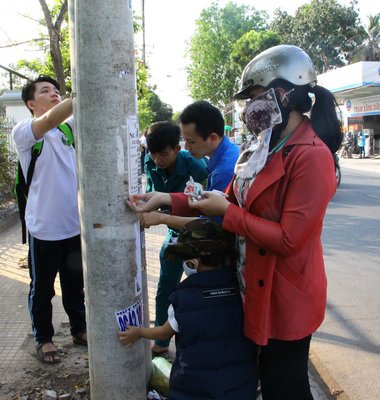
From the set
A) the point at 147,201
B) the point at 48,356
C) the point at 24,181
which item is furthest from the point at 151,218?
the point at 48,356

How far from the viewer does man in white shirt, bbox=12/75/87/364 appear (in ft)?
9.74

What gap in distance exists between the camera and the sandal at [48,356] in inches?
121

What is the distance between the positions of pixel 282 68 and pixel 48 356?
97.0 inches

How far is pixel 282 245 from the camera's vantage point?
5.42 feet

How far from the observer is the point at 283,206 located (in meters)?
1.70

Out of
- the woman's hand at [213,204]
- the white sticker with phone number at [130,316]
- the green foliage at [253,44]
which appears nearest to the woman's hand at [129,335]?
the white sticker with phone number at [130,316]

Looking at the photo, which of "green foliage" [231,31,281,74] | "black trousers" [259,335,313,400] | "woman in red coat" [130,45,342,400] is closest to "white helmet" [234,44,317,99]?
"woman in red coat" [130,45,342,400]

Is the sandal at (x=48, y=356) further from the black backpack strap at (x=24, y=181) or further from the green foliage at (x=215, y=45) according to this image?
the green foliage at (x=215, y=45)

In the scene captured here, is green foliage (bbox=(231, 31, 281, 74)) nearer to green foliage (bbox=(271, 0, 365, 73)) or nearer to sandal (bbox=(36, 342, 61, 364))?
green foliage (bbox=(271, 0, 365, 73))

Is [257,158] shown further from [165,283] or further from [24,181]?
[24,181]

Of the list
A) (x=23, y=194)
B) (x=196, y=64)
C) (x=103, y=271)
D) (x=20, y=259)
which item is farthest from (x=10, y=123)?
(x=196, y=64)

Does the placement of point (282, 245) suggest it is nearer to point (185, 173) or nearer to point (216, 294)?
point (216, 294)

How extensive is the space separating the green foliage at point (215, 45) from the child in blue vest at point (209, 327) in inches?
1597

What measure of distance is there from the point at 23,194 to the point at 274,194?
198 centimetres
